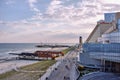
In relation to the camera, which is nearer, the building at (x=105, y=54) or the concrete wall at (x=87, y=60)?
the building at (x=105, y=54)

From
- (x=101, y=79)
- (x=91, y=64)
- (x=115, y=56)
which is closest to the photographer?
(x=101, y=79)

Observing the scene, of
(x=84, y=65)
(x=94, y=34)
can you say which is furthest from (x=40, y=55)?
(x=84, y=65)

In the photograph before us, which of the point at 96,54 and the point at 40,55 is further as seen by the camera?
the point at 40,55

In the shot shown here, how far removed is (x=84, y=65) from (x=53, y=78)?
10415 mm

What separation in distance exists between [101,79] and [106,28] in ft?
126

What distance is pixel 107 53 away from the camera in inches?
2105

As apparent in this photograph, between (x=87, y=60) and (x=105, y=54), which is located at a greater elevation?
(x=105, y=54)

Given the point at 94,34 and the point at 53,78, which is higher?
the point at 94,34

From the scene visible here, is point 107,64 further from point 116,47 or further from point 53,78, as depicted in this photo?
point 53,78

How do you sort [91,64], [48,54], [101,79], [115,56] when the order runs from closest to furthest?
[101,79] < [115,56] < [91,64] < [48,54]

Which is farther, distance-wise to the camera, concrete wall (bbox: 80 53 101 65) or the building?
concrete wall (bbox: 80 53 101 65)

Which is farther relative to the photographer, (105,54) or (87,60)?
(87,60)

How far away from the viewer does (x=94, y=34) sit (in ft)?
271

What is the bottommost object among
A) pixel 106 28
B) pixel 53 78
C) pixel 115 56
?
pixel 53 78
